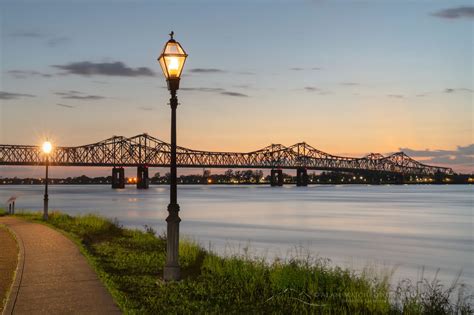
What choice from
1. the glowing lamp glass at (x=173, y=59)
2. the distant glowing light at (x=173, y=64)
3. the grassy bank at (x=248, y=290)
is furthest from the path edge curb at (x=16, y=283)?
the distant glowing light at (x=173, y=64)

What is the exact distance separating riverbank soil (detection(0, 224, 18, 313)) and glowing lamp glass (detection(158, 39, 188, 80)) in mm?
5590

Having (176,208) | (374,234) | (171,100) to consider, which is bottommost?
(374,234)

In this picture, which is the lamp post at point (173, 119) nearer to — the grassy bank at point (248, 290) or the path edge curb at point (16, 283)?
the grassy bank at point (248, 290)

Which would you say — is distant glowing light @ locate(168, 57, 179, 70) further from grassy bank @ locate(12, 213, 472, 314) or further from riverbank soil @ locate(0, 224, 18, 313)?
riverbank soil @ locate(0, 224, 18, 313)

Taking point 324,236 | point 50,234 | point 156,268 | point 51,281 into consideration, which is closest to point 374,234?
point 324,236

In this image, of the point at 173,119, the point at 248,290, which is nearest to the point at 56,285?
the point at 248,290

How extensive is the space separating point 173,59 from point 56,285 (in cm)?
538

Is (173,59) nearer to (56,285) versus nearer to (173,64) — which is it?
(173,64)

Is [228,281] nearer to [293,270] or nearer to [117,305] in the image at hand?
[293,270]

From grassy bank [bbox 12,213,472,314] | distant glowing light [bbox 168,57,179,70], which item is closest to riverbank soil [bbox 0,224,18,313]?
grassy bank [bbox 12,213,472,314]

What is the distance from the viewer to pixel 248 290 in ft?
40.2

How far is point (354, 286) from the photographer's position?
12.5 m

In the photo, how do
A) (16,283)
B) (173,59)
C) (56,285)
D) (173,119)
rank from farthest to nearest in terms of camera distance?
1. (173,119)
2. (173,59)
3. (16,283)
4. (56,285)

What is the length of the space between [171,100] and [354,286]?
5.78 metres
